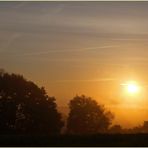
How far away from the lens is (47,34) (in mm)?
2361

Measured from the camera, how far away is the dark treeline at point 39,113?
7.31 ft

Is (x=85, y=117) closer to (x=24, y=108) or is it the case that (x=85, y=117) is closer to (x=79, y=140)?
(x=79, y=140)

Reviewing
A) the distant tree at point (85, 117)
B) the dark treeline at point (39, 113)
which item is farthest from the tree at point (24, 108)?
the distant tree at point (85, 117)

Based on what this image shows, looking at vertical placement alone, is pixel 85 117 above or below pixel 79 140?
above

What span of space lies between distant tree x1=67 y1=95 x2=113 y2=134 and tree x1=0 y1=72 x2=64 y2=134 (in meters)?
0.13

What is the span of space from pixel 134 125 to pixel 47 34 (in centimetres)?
112

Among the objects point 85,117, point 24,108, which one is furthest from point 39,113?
point 85,117

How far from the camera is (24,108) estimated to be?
232 centimetres

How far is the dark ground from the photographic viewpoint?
7.36 ft

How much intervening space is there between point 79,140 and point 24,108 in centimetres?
57

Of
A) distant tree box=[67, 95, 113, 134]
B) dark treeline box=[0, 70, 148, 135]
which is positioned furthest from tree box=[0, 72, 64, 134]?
distant tree box=[67, 95, 113, 134]

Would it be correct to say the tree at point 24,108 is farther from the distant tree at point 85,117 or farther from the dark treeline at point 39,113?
the distant tree at point 85,117

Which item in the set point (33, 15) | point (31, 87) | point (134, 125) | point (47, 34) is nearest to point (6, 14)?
point (33, 15)

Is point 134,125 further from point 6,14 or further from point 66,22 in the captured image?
point 6,14
